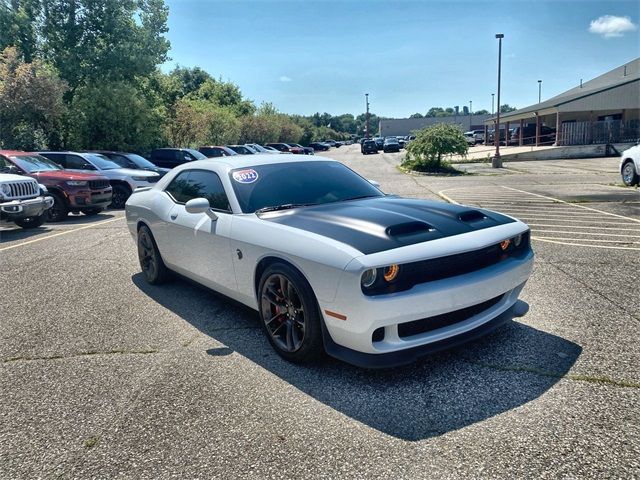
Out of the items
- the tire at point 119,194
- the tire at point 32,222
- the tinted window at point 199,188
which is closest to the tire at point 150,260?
the tinted window at point 199,188

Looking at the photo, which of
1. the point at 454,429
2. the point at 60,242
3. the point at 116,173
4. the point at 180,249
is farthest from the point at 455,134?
the point at 454,429

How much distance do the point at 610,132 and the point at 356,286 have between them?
130 ft

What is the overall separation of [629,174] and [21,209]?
15947 millimetres

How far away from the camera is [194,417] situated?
299 centimetres

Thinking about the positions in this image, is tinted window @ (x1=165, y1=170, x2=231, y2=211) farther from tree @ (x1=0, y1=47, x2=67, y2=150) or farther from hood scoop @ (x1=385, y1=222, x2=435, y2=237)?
tree @ (x1=0, y1=47, x2=67, y2=150)

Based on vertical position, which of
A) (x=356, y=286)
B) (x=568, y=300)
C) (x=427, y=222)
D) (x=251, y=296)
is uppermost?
(x=427, y=222)

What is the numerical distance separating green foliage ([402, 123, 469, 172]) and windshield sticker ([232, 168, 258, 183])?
21.6 meters

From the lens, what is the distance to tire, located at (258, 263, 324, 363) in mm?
3330

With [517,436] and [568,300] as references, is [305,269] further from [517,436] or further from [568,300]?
[568,300]

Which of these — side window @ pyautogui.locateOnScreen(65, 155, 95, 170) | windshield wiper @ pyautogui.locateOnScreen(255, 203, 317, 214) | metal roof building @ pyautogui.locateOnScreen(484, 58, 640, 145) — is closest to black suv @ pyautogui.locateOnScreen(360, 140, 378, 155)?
metal roof building @ pyautogui.locateOnScreen(484, 58, 640, 145)

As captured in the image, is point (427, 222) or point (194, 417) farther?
point (427, 222)

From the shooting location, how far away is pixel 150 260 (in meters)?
5.83

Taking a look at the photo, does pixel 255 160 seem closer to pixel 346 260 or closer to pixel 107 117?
pixel 346 260

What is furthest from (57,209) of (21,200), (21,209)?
(21,209)
